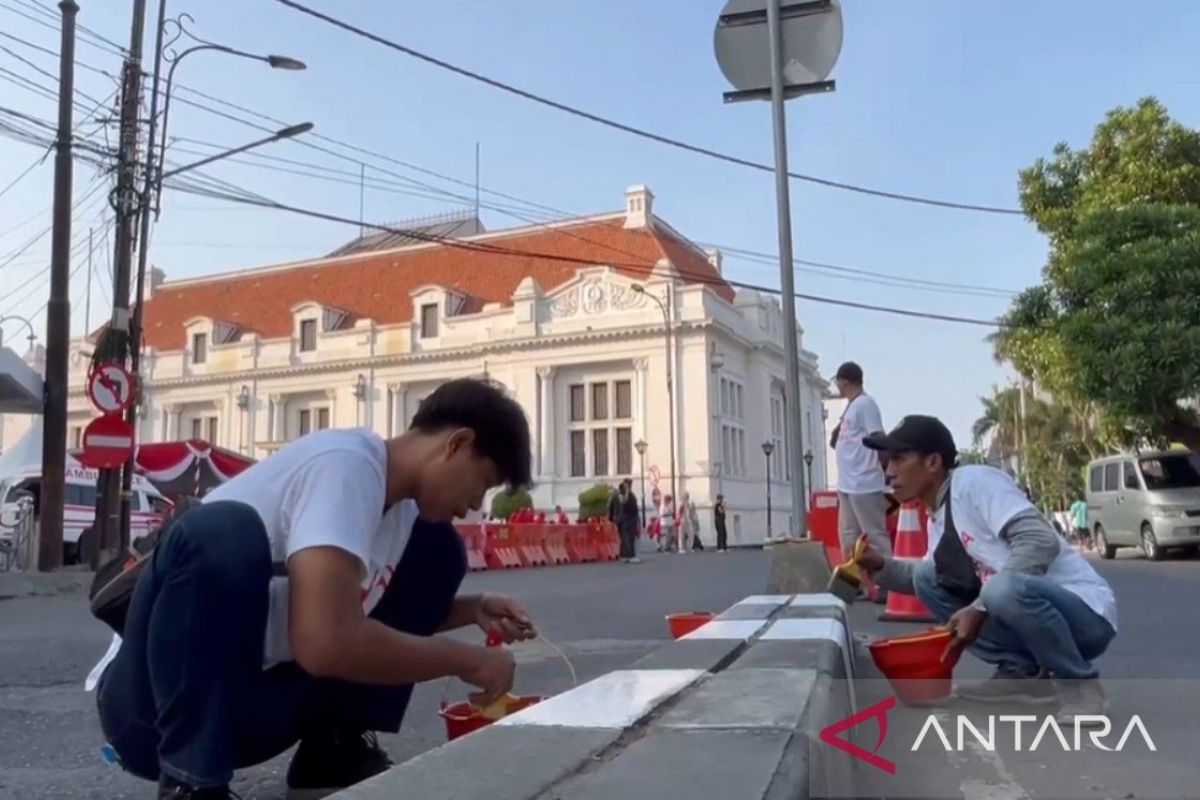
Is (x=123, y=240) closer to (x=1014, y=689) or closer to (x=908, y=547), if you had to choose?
(x=908, y=547)

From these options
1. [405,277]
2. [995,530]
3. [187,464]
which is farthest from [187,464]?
[405,277]

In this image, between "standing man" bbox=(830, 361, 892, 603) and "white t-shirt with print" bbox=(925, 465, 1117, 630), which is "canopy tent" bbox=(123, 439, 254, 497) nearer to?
"standing man" bbox=(830, 361, 892, 603)

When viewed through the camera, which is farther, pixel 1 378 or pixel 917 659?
pixel 1 378

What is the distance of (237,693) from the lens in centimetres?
208

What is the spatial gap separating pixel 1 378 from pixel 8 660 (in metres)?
9.11

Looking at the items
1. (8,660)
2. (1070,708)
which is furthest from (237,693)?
(8,660)

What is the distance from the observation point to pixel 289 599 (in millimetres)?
1974

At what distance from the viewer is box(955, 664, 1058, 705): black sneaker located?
352cm

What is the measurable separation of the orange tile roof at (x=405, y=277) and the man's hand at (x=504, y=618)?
46614 mm

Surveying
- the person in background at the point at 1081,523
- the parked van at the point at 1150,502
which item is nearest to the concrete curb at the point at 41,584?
the parked van at the point at 1150,502

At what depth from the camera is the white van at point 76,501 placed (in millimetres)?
22922

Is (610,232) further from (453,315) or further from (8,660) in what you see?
(8,660)

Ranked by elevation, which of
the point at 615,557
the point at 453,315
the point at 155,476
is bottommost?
the point at 615,557

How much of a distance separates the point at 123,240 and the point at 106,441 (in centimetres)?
370
